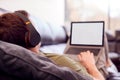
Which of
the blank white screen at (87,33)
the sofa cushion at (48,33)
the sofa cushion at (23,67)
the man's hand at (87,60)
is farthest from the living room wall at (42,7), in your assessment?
the sofa cushion at (23,67)

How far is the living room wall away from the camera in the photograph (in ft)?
9.22

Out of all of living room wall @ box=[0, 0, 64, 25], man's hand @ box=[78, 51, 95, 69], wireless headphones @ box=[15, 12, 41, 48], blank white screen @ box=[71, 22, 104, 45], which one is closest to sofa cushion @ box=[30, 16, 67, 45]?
living room wall @ box=[0, 0, 64, 25]

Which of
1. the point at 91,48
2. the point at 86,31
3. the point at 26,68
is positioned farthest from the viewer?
the point at 86,31

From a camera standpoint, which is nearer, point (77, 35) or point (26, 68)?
point (26, 68)

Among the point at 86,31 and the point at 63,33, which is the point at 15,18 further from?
the point at 63,33

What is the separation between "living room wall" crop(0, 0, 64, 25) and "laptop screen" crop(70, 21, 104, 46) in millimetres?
1105

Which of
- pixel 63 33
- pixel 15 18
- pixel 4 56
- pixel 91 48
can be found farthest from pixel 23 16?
pixel 63 33

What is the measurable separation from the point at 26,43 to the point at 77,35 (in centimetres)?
94

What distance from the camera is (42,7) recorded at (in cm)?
385

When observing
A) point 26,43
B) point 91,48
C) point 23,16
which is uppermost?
point 23,16

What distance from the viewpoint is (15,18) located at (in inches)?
35.0

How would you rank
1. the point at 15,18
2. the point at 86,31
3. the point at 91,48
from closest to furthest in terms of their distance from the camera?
1. the point at 15,18
2. the point at 91,48
3. the point at 86,31

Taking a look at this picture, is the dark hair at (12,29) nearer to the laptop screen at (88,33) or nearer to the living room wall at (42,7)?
the laptop screen at (88,33)

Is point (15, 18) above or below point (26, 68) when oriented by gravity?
above
